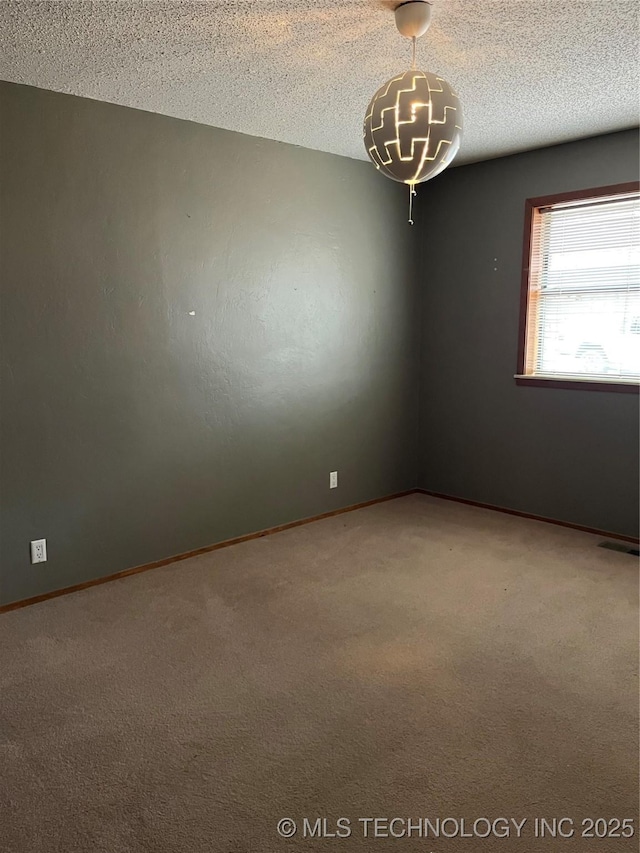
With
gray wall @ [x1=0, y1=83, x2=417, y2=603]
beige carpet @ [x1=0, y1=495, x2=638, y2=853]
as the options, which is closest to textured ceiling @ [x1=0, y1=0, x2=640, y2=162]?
gray wall @ [x1=0, y1=83, x2=417, y2=603]

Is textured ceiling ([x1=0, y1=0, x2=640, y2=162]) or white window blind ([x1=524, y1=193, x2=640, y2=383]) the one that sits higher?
textured ceiling ([x1=0, y1=0, x2=640, y2=162])

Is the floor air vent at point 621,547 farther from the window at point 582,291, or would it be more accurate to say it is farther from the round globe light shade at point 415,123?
the round globe light shade at point 415,123

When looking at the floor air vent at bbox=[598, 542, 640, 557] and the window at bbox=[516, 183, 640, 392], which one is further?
the window at bbox=[516, 183, 640, 392]

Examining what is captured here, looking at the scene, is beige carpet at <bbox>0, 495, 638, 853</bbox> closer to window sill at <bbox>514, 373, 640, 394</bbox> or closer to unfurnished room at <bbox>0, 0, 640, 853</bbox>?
unfurnished room at <bbox>0, 0, 640, 853</bbox>

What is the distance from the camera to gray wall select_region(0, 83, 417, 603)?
10.4 ft

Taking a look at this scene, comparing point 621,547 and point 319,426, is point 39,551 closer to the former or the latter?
point 319,426

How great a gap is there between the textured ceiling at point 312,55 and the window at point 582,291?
25.4 inches

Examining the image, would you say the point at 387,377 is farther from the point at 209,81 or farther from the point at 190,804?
the point at 190,804

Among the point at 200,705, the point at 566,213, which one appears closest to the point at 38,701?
the point at 200,705

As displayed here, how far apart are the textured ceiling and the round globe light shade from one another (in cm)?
41

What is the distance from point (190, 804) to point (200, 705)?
0.50 meters

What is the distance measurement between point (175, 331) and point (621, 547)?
120 inches

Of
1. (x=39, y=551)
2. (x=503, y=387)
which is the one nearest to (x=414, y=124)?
(x=39, y=551)

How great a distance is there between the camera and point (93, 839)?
1766 millimetres
